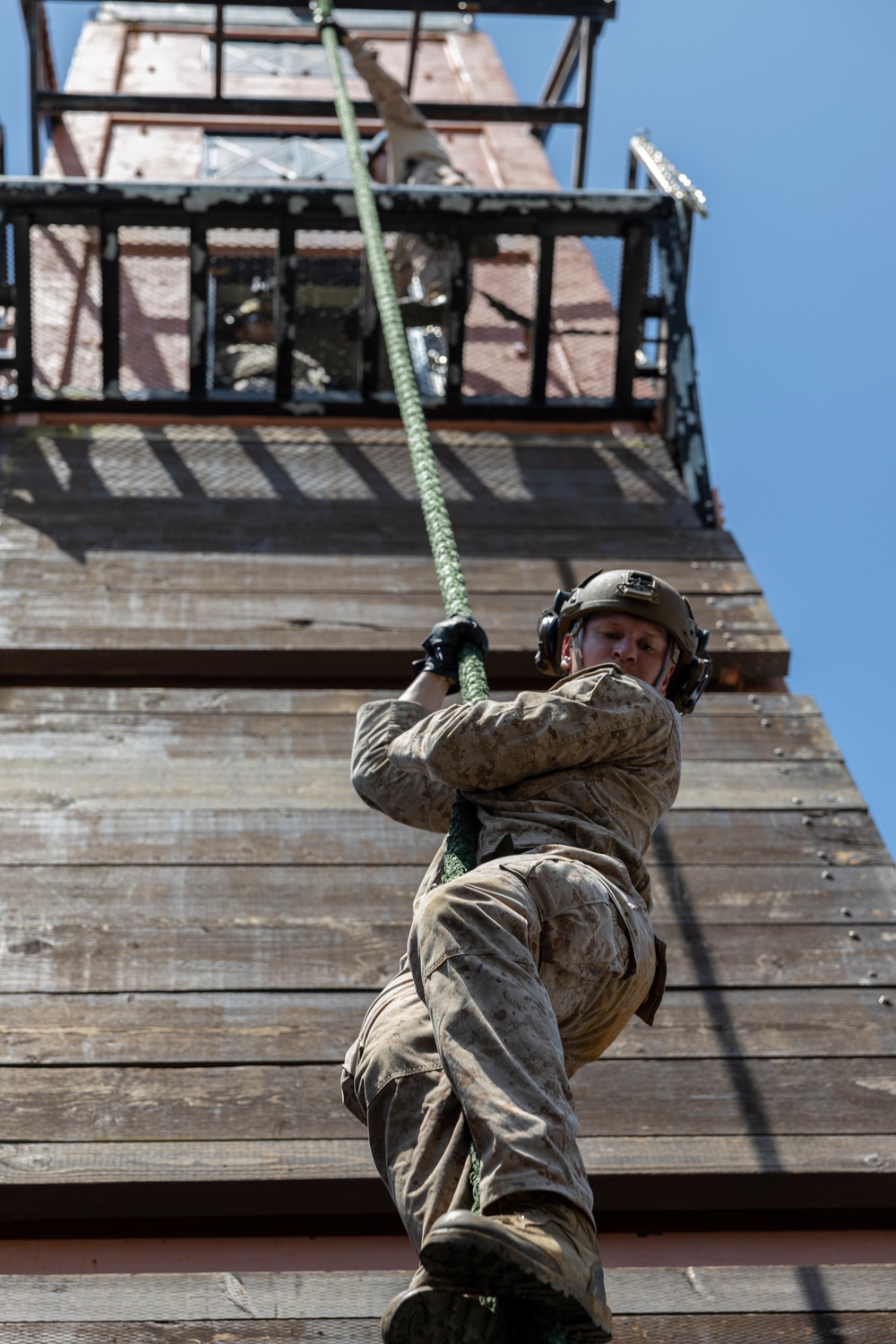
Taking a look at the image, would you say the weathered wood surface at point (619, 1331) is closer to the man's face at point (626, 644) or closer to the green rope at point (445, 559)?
the green rope at point (445, 559)

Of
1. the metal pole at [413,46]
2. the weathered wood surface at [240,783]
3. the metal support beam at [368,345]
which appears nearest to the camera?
the weathered wood surface at [240,783]

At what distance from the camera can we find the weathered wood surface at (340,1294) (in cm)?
366

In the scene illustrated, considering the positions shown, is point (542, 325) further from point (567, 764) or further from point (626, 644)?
point (567, 764)

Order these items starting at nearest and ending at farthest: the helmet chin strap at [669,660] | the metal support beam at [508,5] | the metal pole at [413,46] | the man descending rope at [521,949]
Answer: the man descending rope at [521,949] < the helmet chin strap at [669,660] < the metal support beam at [508,5] < the metal pole at [413,46]

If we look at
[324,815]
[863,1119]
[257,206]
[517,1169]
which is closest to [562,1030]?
[517,1169]

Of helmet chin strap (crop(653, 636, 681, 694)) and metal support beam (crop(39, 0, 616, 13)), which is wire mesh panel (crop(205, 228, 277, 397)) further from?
helmet chin strap (crop(653, 636, 681, 694))

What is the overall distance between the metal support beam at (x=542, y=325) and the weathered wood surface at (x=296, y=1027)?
390cm

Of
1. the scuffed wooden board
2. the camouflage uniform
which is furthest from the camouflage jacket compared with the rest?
the scuffed wooden board

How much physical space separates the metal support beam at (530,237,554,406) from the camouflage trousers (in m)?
4.97

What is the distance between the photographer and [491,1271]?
7.57ft

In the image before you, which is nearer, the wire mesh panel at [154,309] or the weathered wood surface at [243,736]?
the weathered wood surface at [243,736]

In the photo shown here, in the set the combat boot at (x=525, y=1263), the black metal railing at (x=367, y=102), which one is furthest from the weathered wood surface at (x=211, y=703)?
the black metal railing at (x=367, y=102)

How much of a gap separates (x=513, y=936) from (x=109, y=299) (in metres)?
5.62

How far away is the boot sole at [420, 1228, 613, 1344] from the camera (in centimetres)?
229
